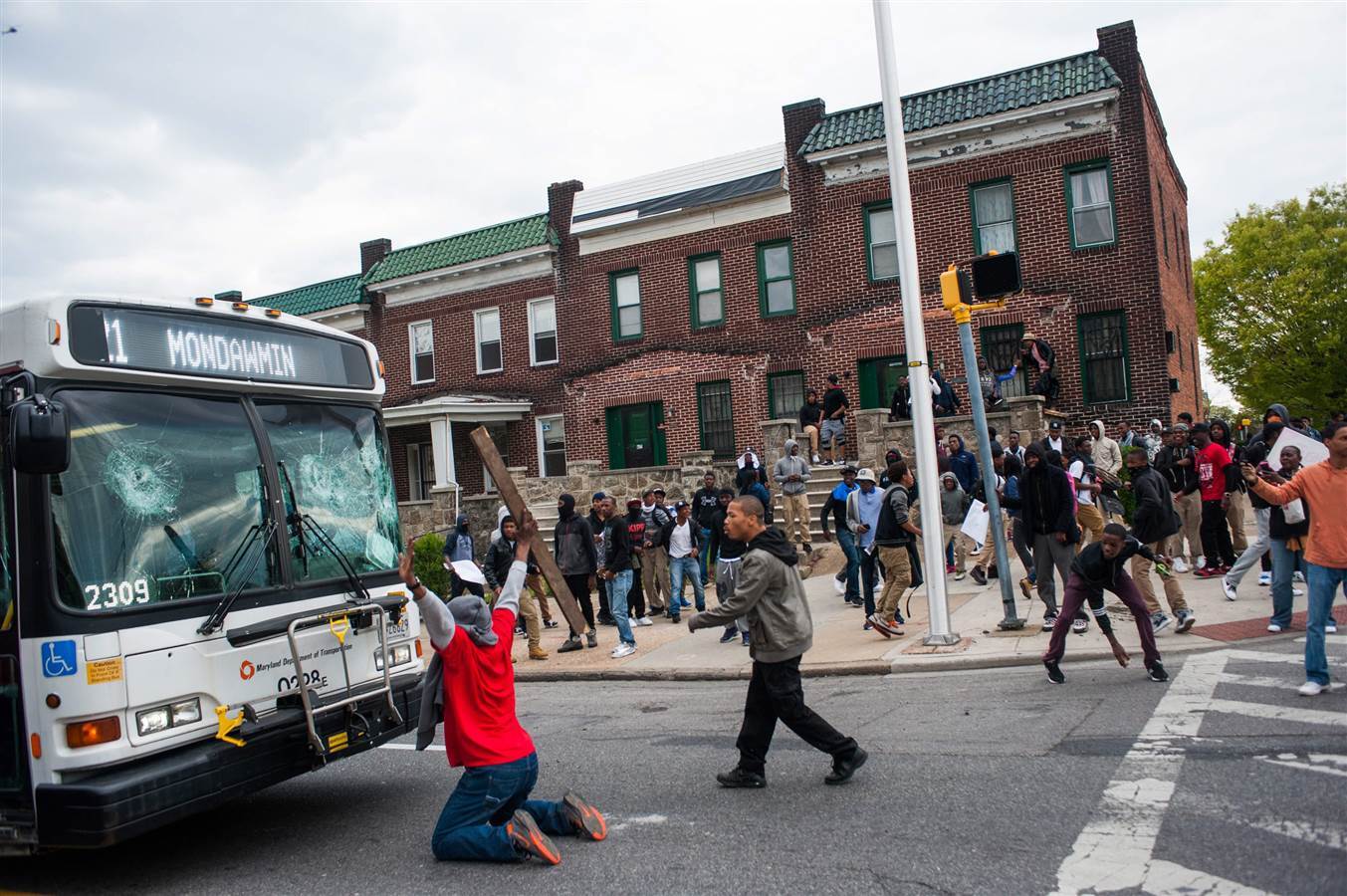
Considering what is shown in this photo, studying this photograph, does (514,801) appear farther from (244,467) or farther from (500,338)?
(500,338)

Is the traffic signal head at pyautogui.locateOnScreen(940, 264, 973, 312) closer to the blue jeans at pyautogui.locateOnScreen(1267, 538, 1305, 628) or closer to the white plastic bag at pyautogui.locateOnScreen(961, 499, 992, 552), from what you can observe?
the white plastic bag at pyautogui.locateOnScreen(961, 499, 992, 552)

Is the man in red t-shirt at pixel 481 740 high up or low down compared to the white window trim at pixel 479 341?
down

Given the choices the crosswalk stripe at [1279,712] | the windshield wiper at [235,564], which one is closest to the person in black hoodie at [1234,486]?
the crosswalk stripe at [1279,712]

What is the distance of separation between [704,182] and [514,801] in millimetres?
21139

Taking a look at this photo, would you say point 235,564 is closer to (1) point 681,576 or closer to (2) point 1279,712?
(2) point 1279,712

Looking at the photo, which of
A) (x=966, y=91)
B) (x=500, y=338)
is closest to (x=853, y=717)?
(x=966, y=91)

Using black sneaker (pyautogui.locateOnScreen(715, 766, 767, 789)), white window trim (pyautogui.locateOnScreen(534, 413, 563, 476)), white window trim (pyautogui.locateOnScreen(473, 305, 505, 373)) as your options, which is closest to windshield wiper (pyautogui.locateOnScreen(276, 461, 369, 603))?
black sneaker (pyautogui.locateOnScreen(715, 766, 767, 789))

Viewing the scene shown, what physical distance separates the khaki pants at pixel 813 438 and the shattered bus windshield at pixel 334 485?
14.4 m

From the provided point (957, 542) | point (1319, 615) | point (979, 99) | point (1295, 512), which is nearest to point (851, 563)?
point (957, 542)

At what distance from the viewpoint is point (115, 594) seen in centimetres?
535

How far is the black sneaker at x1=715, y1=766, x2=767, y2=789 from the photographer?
6473mm

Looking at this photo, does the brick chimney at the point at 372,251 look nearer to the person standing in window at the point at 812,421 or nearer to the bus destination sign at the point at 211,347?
the person standing in window at the point at 812,421

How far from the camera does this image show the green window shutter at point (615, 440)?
26453mm

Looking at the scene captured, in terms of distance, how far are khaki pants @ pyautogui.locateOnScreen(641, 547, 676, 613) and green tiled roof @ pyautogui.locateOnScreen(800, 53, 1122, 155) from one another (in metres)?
10.2
